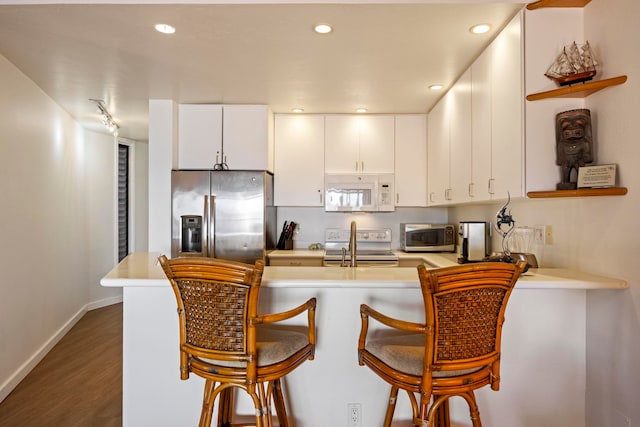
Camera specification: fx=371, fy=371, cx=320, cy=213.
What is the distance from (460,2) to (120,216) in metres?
5.11

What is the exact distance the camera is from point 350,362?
72.7 inches

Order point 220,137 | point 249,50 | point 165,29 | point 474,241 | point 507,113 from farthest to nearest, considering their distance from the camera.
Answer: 1. point 220,137
2. point 474,241
3. point 249,50
4. point 165,29
5. point 507,113

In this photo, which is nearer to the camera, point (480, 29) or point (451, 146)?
point (480, 29)

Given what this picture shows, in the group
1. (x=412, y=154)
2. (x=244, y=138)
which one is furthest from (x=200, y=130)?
(x=412, y=154)

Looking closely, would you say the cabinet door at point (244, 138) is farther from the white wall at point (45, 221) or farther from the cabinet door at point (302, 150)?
the white wall at point (45, 221)

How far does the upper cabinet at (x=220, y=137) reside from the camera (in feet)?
11.8

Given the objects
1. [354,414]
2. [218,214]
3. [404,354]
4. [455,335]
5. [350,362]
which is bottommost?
[354,414]

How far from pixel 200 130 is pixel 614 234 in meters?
3.29

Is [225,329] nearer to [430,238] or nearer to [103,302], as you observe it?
[430,238]

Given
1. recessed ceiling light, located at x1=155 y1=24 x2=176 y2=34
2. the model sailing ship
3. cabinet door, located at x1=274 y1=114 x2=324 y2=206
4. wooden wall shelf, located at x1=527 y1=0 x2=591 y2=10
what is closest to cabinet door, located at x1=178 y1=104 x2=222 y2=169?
cabinet door, located at x1=274 y1=114 x2=324 y2=206

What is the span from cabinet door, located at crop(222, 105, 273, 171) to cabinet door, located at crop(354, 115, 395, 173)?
1.04m

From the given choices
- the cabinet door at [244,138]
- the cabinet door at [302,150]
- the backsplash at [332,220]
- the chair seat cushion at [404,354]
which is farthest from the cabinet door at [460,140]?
the cabinet door at [244,138]

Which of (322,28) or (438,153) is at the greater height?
(322,28)

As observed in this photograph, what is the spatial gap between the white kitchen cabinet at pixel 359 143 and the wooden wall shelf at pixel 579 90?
2.13m
